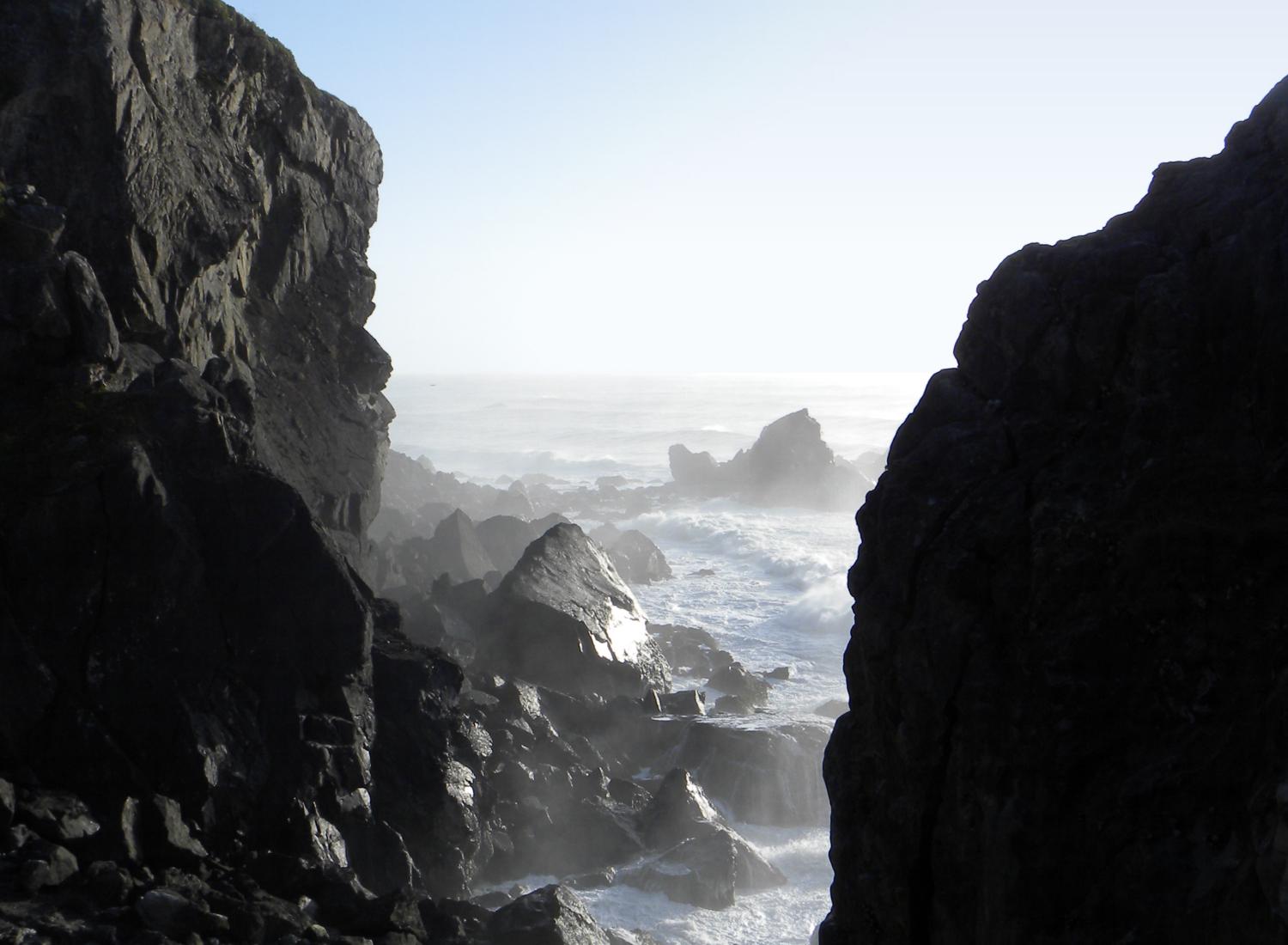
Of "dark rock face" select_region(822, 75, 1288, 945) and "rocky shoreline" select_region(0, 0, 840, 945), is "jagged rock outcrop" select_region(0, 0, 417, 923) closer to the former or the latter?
"rocky shoreline" select_region(0, 0, 840, 945)

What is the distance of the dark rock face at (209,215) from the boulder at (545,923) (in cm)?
771

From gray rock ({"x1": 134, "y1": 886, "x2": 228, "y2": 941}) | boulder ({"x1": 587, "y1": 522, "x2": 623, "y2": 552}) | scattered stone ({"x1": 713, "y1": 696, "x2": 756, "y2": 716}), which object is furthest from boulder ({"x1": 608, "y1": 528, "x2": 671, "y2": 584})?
gray rock ({"x1": 134, "y1": 886, "x2": 228, "y2": 941})

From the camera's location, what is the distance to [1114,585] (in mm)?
8469

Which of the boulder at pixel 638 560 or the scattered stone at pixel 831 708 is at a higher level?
the boulder at pixel 638 560

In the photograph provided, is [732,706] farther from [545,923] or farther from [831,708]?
[545,923]

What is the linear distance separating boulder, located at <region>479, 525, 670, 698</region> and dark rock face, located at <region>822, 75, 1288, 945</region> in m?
18.7

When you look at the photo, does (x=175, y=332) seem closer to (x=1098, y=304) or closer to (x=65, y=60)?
(x=65, y=60)

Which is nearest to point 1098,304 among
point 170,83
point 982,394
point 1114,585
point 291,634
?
point 982,394

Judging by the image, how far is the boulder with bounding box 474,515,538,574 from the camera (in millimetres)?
42031

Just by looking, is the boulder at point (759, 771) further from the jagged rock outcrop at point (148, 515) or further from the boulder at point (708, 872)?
the jagged rock outcrop at point (148, 515)

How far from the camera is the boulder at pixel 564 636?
28766 millimetres

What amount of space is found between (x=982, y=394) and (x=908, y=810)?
12.1 ft

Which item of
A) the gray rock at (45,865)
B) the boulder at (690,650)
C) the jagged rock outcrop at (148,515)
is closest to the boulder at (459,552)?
the boulder at (690,650)

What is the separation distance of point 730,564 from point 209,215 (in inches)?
1299
